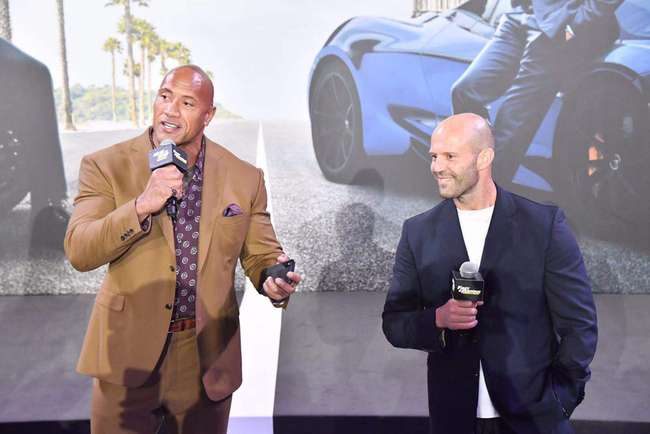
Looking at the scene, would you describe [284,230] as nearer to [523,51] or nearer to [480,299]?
[523,51]

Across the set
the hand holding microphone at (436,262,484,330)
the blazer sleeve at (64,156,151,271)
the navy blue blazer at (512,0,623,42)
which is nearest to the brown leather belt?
the blazer sleeve at (64,156,151,271)

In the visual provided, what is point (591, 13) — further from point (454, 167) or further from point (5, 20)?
point (5, 20)

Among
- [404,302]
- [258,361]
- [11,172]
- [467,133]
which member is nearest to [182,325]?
[404,302]

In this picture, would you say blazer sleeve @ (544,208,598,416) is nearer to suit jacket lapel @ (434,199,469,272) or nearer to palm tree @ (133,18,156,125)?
suit jacket lapel @ (434,199,469,272)

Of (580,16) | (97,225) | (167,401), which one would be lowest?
(167,401)

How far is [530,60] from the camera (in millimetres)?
4457

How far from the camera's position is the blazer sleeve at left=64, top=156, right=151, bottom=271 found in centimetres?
136

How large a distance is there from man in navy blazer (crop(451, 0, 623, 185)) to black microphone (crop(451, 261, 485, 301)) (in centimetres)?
335

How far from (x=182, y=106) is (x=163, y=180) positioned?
1.19ft

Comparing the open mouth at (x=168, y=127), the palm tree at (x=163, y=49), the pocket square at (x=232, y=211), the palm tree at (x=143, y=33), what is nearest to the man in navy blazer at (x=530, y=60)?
the palm tree at (x=163, y=49)

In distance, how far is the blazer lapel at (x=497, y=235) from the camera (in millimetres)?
1551

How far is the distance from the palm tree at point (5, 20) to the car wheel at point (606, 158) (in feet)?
16.1

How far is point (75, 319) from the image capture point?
3.91 m

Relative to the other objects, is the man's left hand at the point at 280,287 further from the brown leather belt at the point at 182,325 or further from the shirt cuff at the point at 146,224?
the shirt cuff at the point at 146,224
